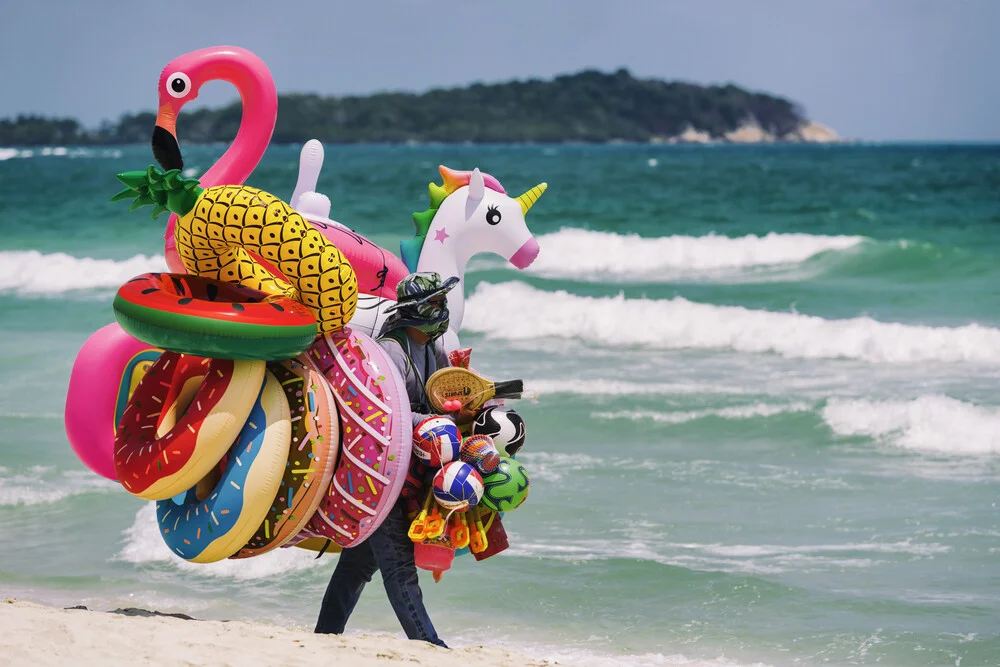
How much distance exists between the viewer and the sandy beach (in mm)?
4836

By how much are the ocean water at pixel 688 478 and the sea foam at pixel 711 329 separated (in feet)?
0.14

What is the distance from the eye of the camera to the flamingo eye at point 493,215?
620cm

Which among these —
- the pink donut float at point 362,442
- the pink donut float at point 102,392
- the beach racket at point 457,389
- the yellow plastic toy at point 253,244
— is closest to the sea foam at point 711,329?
the beach racket at point 457,389

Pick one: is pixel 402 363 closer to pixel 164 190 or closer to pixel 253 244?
pixel 253 244

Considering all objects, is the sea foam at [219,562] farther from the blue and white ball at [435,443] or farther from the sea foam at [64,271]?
the sea foam at [64,271]

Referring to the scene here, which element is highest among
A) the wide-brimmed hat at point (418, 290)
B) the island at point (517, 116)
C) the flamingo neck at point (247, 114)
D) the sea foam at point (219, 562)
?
the island at point (517, 116)

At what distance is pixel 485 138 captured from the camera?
13712cm

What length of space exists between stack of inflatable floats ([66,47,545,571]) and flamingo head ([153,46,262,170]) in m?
0.03

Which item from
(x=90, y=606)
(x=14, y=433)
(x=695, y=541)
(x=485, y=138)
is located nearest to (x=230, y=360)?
(x=90, y=606)

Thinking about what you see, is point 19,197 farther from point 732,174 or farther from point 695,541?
point 695,541

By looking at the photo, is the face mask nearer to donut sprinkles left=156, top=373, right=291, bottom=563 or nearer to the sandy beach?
donut sprinkles left=156, top=373, right=291, bottom=563

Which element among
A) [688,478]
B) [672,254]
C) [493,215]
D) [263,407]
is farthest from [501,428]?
[672,254]

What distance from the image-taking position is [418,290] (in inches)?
218

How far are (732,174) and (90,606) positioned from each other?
52.8 m
